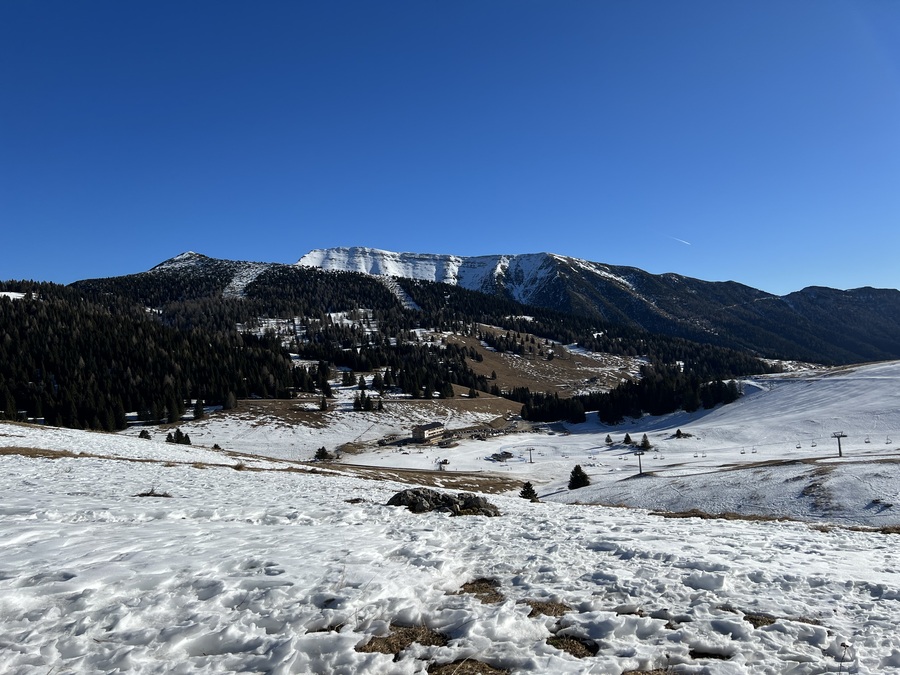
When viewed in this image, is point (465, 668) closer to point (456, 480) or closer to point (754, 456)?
point (456, 480)

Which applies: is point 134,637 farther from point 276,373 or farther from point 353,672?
point 276,373

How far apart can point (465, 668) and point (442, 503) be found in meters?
13.1

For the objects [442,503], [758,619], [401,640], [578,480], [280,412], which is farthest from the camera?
[280,412]

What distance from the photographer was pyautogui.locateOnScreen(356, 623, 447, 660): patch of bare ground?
6027 millimetres

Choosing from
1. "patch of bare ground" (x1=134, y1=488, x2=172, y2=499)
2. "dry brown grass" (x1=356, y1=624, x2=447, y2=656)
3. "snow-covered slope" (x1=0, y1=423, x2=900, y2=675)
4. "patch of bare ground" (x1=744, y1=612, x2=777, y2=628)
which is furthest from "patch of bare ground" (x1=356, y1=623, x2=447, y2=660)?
"patch of bare ground" (x1=134, y1=488, x2=172, y2=499)

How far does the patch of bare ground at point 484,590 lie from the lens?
7.91 m

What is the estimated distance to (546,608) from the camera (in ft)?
24.7

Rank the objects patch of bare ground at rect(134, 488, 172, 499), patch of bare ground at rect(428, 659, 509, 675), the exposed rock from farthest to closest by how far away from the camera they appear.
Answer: patch of bare ground at rect(134, 488, 172, 499) → the exposed rock → patch of bare ground at rect(428, 659, 509, 675)

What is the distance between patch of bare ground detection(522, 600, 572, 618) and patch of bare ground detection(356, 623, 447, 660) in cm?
166

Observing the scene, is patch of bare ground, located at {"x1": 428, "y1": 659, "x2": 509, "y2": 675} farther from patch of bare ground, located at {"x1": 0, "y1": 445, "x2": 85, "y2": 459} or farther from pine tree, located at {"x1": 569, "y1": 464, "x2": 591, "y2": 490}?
pine tree, located at {"x1": 569, "y1": 464, "x2": 591, "y2": 490}

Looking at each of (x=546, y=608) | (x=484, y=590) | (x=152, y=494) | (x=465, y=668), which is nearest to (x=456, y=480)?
(x=152, y=494)

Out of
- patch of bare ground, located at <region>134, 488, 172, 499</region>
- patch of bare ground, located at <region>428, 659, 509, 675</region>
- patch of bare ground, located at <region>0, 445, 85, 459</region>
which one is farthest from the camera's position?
patch of bare ground, located at <region>0, 445, 85, 459</region>

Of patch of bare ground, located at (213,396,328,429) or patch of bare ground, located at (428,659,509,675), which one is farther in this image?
patch of bare ground, located at (213,396,328,429)

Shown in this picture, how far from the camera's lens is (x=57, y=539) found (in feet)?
32.9
